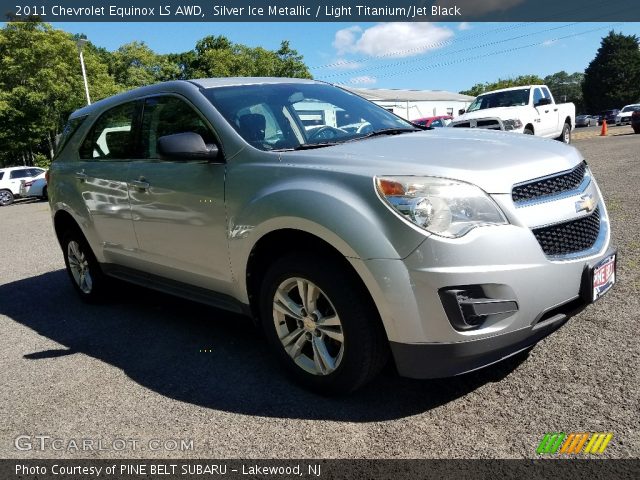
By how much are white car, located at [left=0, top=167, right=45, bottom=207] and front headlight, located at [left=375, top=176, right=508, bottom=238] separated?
24599 millimetres

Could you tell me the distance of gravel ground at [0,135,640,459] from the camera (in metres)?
2.50

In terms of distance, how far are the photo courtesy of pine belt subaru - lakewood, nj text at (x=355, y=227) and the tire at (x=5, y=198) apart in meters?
22.2

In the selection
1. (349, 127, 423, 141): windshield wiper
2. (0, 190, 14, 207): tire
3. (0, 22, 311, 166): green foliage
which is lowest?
(0, 190, 14, 207): tire

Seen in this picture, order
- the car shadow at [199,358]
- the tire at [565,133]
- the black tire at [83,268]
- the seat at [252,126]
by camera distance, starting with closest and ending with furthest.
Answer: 1. the car shadow at [199,358]
2. the seat at [252,126]
3. the black tire at [83,268]
4. the tire at [565,133]

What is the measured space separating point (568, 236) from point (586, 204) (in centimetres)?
31

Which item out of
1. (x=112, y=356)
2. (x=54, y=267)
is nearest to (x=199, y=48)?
(x=54, y=267)

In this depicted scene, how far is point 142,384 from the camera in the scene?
3.35 metres

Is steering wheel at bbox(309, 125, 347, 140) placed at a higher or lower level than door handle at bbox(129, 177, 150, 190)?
higher

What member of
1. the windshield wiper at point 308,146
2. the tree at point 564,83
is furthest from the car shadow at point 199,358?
the tree at point 564,83

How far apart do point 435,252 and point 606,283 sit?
1100 millimetres

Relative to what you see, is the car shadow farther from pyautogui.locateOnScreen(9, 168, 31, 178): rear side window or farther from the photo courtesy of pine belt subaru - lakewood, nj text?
pyautogui.locateOnScreen(9, 168, 31, 178): rear side window

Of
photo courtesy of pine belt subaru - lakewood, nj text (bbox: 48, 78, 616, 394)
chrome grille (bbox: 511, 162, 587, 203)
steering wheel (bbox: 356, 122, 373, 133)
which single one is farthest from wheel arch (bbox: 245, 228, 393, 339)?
steering wheel (bbox: 356, 122, 373, 133)

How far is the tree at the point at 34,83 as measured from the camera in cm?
2850

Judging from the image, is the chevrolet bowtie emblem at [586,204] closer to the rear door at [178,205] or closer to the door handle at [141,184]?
the rear door at [178,205]
